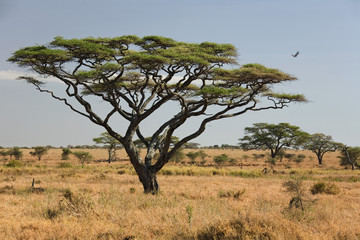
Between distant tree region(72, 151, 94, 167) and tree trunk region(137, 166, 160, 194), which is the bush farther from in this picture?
distant tree region(72, 151, 94, 167)

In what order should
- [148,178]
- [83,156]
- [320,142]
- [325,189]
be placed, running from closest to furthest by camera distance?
[148,178] < [325,189] < [83,156] < [320,142]

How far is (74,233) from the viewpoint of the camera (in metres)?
6.85

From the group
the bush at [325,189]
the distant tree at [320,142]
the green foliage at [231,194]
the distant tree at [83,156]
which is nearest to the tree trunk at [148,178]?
the green foliage at [231,194]

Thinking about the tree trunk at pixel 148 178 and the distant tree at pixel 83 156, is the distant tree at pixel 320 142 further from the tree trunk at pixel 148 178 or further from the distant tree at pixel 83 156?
the tree trunk at pixel 148 178

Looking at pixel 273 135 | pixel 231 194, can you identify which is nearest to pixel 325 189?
pixel 231 194

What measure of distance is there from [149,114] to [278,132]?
44358 millimetres

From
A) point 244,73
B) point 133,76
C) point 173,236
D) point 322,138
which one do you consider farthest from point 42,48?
point 322,138

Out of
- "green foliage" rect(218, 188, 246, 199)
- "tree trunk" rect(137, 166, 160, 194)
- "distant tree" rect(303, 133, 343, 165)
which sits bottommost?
"green foliage" rect(218, 188, 246, 199)

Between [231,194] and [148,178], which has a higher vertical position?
[148,178]

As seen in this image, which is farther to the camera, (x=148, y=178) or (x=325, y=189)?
(x=325, y=189)

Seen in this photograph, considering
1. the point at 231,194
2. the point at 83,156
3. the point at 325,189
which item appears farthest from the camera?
the point at 83,156

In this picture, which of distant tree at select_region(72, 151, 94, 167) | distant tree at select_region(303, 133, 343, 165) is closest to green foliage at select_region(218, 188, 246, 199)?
distant tree at select_region(72, 151, 94, 167)

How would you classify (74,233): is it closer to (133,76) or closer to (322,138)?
(133,76)

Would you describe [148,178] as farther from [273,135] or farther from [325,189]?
[273,135]
